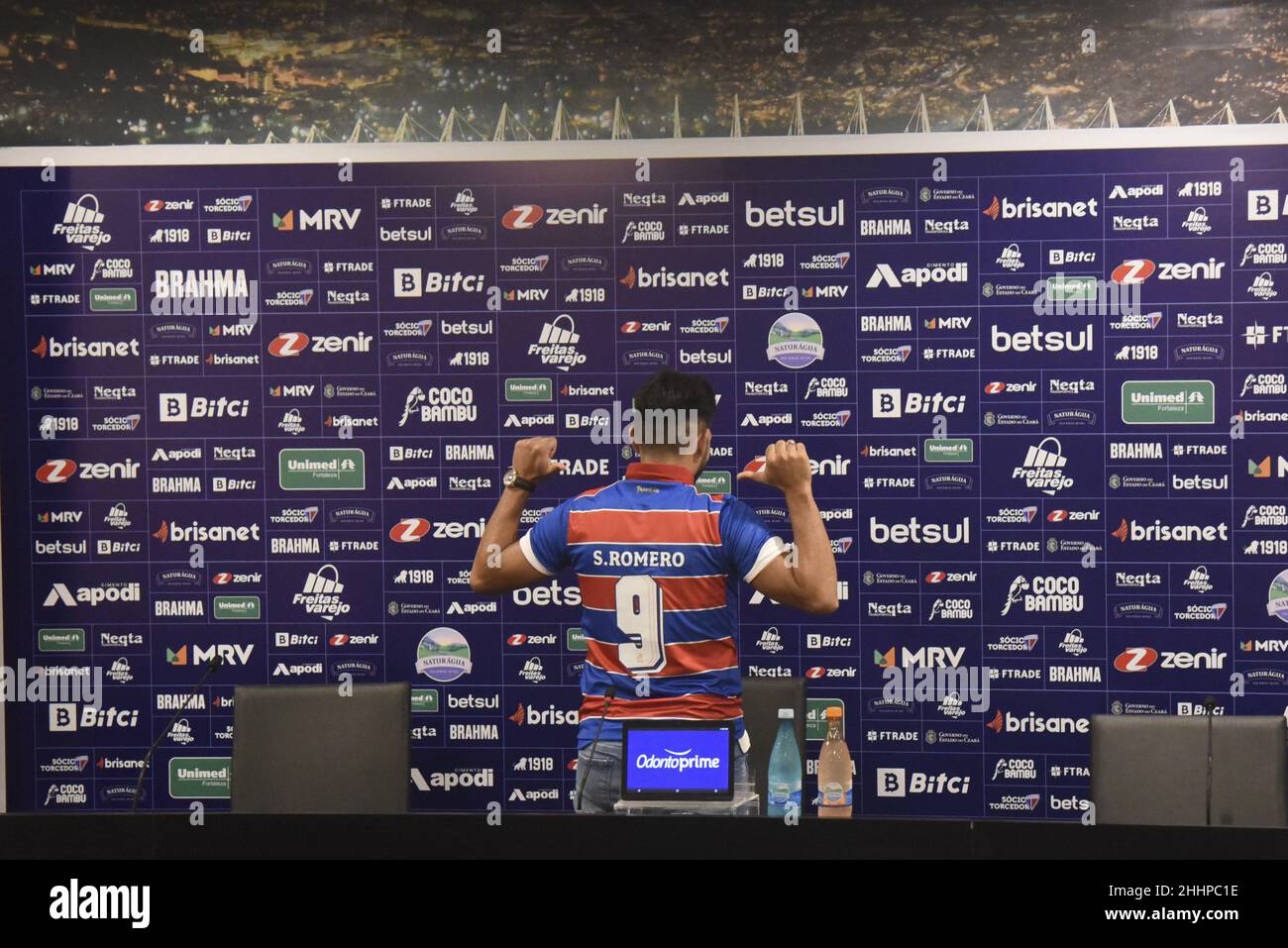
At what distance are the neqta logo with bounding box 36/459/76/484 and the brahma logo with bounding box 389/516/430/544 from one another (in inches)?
43.0

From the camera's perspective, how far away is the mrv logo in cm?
357

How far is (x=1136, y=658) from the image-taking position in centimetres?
355

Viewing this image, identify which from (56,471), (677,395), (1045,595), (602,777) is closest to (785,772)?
(602,777)

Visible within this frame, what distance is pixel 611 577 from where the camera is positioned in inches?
94.3

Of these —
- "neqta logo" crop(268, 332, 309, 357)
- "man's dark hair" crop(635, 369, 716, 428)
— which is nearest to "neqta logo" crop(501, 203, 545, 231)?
"neqta logo" crop(268, 332, 309, 357)

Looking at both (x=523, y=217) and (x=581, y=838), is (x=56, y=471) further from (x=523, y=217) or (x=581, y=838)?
(x=581, y=838)

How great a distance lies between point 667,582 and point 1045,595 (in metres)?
1.72

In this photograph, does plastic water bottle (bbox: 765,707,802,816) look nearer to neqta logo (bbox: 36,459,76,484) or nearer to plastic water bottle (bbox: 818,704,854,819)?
plastic water bottle (bbox: 818,704,854,819)

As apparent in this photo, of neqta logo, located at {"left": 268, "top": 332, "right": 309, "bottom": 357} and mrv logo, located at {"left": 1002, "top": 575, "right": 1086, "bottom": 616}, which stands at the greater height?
neqta logo, located at {"left": 268, "top": 332, "right": 309, "bottom": 357}

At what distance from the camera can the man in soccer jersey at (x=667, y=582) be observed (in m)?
2.34

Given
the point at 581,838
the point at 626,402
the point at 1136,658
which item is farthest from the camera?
the point at 626,402

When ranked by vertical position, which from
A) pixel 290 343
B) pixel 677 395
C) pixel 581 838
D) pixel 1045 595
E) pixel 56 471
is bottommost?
pixel 1045 595

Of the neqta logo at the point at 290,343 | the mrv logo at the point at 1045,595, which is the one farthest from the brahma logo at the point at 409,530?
the mrv logo at the point at 1045,595

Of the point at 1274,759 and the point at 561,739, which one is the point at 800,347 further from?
the point at 1274,759
